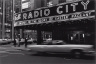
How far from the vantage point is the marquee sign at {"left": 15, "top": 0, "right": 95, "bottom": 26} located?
17156 millimetres

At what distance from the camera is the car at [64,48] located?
1264 centimetres

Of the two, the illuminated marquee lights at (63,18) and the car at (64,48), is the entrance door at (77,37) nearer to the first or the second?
the illuminated marquee lights at (63,18)

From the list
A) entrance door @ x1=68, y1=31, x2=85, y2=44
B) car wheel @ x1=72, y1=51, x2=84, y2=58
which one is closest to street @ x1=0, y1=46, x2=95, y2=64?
car wheel @ x1=72, y1=51, x2=84, y2=58

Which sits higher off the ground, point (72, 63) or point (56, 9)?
point (56, 9)

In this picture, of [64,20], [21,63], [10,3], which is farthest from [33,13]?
[10,3]

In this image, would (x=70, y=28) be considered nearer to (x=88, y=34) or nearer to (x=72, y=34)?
(x=72, y=34)

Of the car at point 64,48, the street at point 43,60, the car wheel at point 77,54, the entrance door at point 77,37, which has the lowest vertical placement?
the street at point 43,60

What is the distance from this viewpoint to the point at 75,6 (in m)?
18.0

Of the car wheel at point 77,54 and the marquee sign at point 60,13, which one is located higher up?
the marquee sign at point 60,13

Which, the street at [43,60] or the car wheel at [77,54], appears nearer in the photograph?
the street at [43,60]

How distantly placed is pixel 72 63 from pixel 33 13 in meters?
12.6

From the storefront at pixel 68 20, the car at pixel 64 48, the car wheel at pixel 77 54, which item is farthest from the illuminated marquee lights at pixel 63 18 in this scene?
the car wheel at pixel 77 54

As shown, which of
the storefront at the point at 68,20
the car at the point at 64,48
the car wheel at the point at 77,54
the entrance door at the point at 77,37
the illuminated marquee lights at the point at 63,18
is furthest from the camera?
the entrance door at the point at 77,37

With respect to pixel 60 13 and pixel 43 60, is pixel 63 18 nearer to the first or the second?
pixel 60 13
